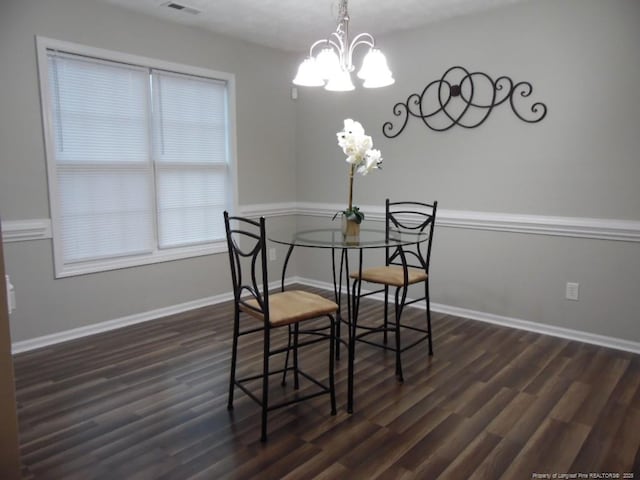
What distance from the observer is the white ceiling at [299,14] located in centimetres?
341

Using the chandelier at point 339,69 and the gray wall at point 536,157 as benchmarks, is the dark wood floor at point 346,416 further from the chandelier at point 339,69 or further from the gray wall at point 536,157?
the chandelier at point 339,69

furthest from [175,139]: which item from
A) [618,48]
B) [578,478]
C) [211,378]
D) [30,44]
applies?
[578,478]

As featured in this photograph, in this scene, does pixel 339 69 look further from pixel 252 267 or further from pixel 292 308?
pixel 292 308

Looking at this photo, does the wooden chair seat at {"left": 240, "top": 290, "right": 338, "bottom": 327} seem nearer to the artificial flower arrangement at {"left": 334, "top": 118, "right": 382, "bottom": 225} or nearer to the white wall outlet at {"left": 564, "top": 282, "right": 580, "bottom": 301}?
the artificial flower arrangement at {"left": 334, "top": 118, "right": 382, "bottom": 225}

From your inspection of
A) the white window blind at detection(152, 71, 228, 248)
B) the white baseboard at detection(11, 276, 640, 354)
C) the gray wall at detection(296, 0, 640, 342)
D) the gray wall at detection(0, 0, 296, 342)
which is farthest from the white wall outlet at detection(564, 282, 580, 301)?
the white window blind at detection(152, 71, 228, 248)

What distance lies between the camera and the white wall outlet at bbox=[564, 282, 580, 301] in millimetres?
3375

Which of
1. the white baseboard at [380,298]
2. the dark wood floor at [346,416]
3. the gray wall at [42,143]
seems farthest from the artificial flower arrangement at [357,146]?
the gray wall at [42,143]

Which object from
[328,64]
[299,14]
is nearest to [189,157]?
[299,14]

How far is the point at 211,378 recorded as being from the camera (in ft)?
9.13

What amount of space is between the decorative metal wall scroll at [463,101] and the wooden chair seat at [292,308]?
7.10 ft

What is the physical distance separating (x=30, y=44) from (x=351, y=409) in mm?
2986

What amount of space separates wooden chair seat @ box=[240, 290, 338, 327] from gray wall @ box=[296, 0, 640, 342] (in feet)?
6.28

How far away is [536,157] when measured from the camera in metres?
3.46

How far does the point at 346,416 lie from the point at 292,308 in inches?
23.9
